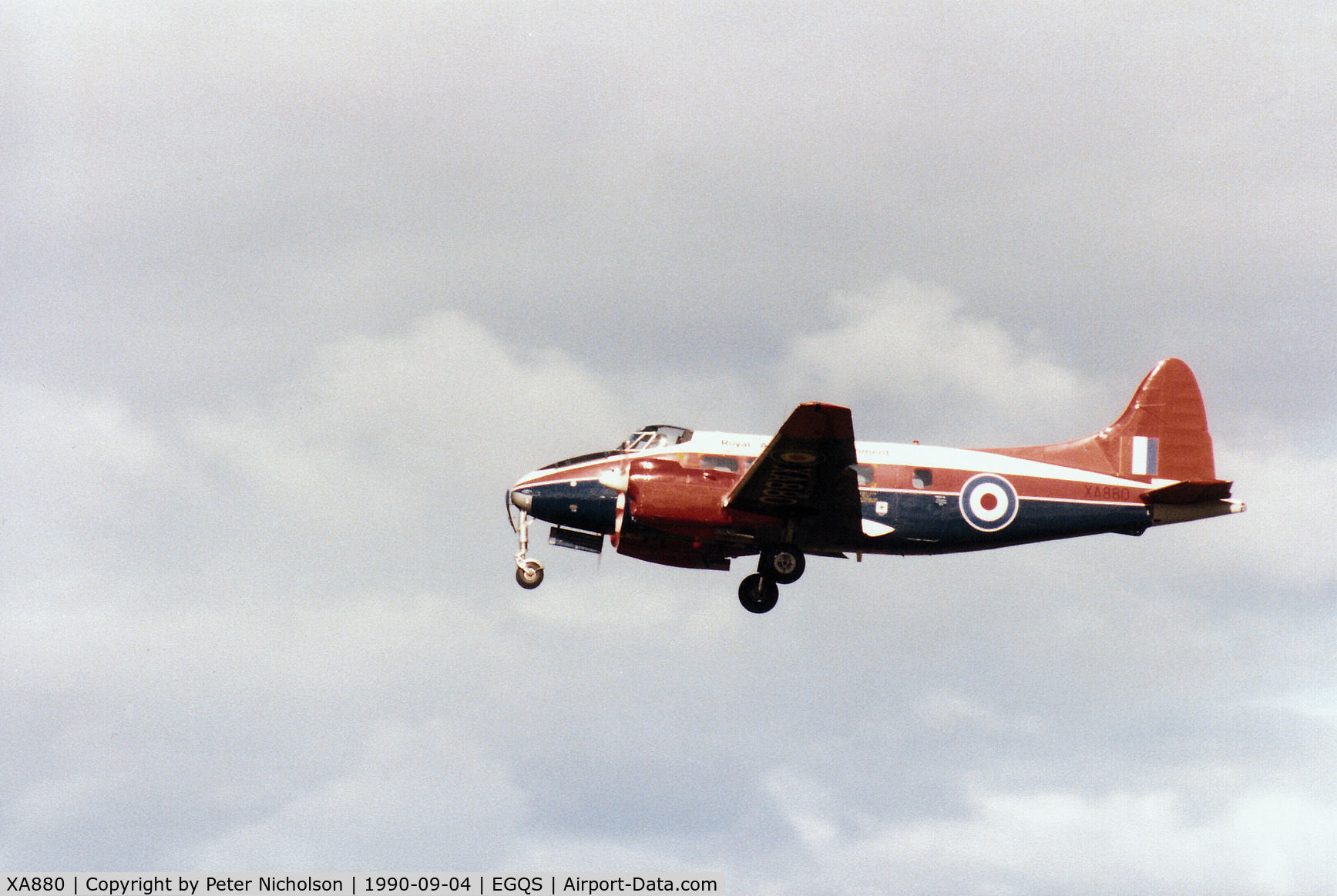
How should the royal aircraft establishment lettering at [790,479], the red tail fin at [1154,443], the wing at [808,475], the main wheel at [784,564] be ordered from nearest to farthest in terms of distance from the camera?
the wing at [808,475] < the royal aircraft establishment lettering at [790,479] < the main wheel at [784,564] < the red tail fin at [1154,443]

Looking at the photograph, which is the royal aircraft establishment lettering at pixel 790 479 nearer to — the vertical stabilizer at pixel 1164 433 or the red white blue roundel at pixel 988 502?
the red white blue roundel at pixel 988 502

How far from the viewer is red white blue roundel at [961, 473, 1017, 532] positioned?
31.2m

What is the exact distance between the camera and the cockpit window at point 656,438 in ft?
103

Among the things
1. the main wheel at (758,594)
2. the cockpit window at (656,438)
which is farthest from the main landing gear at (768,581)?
the cockpit window at (656,438)

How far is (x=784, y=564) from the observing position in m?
30.8

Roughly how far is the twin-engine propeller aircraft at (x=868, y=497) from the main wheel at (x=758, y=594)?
0.03 meters

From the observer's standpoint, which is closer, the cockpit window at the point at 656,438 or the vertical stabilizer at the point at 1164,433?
the cockpit window at the point at 656,438

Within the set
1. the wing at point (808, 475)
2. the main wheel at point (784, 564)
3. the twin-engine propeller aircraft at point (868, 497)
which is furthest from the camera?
the main wheel at point (784, 564)

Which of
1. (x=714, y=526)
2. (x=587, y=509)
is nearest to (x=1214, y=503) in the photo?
(x=714, y=526)

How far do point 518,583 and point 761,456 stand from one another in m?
7.19

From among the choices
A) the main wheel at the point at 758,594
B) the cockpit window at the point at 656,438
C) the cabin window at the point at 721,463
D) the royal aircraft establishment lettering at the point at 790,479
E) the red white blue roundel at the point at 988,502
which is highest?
the cockpit window at the point at 656,438

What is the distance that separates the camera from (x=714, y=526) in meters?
30.4

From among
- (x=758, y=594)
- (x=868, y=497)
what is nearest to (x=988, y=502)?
(x=868, y=497)

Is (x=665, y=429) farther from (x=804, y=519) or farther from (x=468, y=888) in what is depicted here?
(x=468, y=888)
